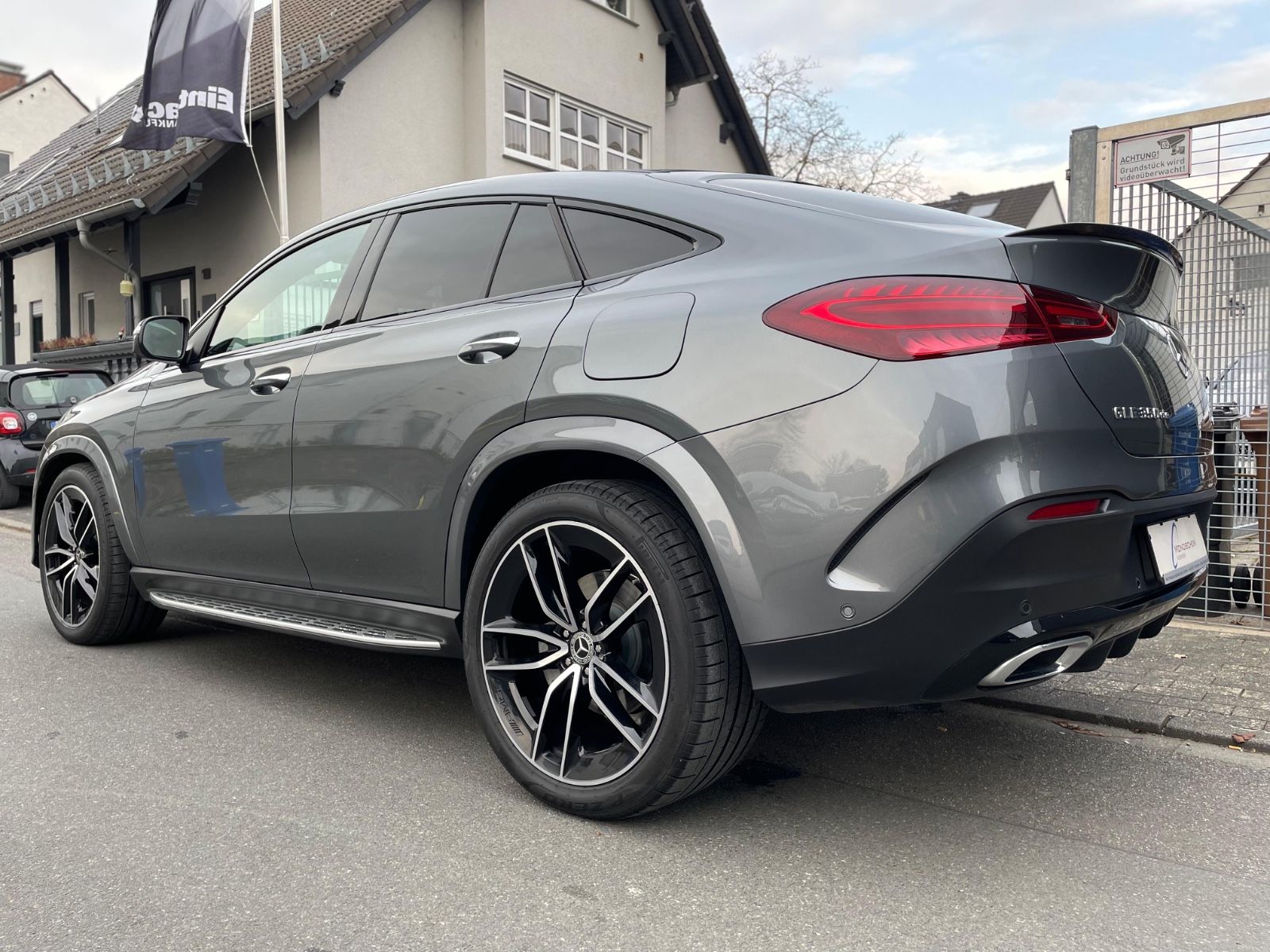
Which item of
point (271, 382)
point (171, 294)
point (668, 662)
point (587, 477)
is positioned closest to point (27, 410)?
point (171, 294)

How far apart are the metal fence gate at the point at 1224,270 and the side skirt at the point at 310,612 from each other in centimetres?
389

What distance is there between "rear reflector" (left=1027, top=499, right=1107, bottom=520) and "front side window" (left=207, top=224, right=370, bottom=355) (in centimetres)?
242

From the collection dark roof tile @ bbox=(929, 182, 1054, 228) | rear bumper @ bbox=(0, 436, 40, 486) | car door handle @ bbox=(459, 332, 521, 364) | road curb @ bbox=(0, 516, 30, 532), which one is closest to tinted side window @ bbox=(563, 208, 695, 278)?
car door handle @ bbox=(459, 332, 521, 364)

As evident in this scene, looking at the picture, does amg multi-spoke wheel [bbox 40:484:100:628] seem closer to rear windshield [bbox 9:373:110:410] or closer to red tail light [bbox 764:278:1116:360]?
red tail light [bbox 764:278:1116:360]

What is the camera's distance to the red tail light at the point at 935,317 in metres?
2.31

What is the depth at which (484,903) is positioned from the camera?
236cm

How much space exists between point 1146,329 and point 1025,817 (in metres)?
1.27

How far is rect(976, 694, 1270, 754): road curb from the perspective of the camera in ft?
11.5

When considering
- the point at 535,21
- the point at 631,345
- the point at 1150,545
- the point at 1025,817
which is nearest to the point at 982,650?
the point at 1150,545

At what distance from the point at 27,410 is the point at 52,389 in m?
0.36

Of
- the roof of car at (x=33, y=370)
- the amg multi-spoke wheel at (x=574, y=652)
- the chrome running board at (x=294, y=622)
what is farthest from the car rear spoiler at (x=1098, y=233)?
the roof of car at (x=33, y=370)

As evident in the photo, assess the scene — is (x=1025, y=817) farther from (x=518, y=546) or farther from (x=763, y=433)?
(x=518, y=546)

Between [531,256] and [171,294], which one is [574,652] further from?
[171,294]

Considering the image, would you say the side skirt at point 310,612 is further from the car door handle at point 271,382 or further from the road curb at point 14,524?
the road curb at point 14,524
